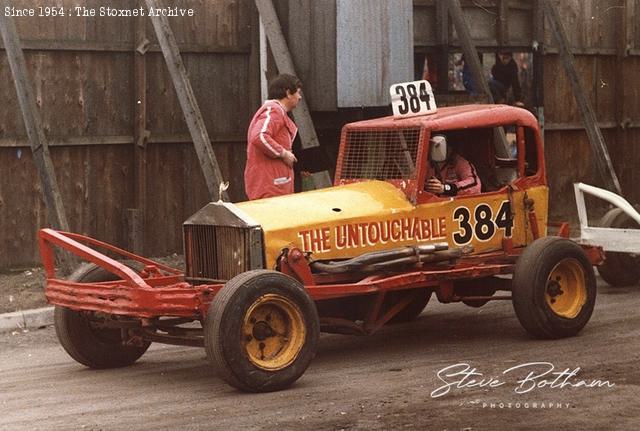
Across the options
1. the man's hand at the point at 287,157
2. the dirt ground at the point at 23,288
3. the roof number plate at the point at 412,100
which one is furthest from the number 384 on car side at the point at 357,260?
the dirt ground at the point at 23,288

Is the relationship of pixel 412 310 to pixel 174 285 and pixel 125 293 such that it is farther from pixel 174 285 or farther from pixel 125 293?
pixel 125 293

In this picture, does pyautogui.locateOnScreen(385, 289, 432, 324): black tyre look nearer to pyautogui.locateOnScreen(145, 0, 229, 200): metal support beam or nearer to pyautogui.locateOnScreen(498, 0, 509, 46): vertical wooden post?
pyautogui.locateOnScreen(145, 0, 229, 200): metal support beam

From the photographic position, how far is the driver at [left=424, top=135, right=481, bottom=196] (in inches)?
410

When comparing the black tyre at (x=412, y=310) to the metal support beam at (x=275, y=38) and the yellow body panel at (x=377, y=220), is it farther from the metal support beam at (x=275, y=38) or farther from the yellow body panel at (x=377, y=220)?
the metal support beam at (x=275, y=38)

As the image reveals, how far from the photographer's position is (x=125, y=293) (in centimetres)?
916

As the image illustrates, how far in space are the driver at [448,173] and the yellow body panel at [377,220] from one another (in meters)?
0.10

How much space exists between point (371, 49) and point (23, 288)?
428cm

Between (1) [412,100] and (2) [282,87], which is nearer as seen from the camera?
(1) [412,100]

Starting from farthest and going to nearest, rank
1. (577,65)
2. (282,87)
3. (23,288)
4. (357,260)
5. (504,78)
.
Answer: (577,65), (504,78), (23,288), (282,87), (357,260)

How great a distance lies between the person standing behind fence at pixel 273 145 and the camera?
1171cm

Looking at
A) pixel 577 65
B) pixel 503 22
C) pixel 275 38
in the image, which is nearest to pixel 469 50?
pixel 275 38

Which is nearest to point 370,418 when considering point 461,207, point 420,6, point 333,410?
point 333,410

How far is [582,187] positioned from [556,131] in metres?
6.59

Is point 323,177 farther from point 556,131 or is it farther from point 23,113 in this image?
point 556,131
